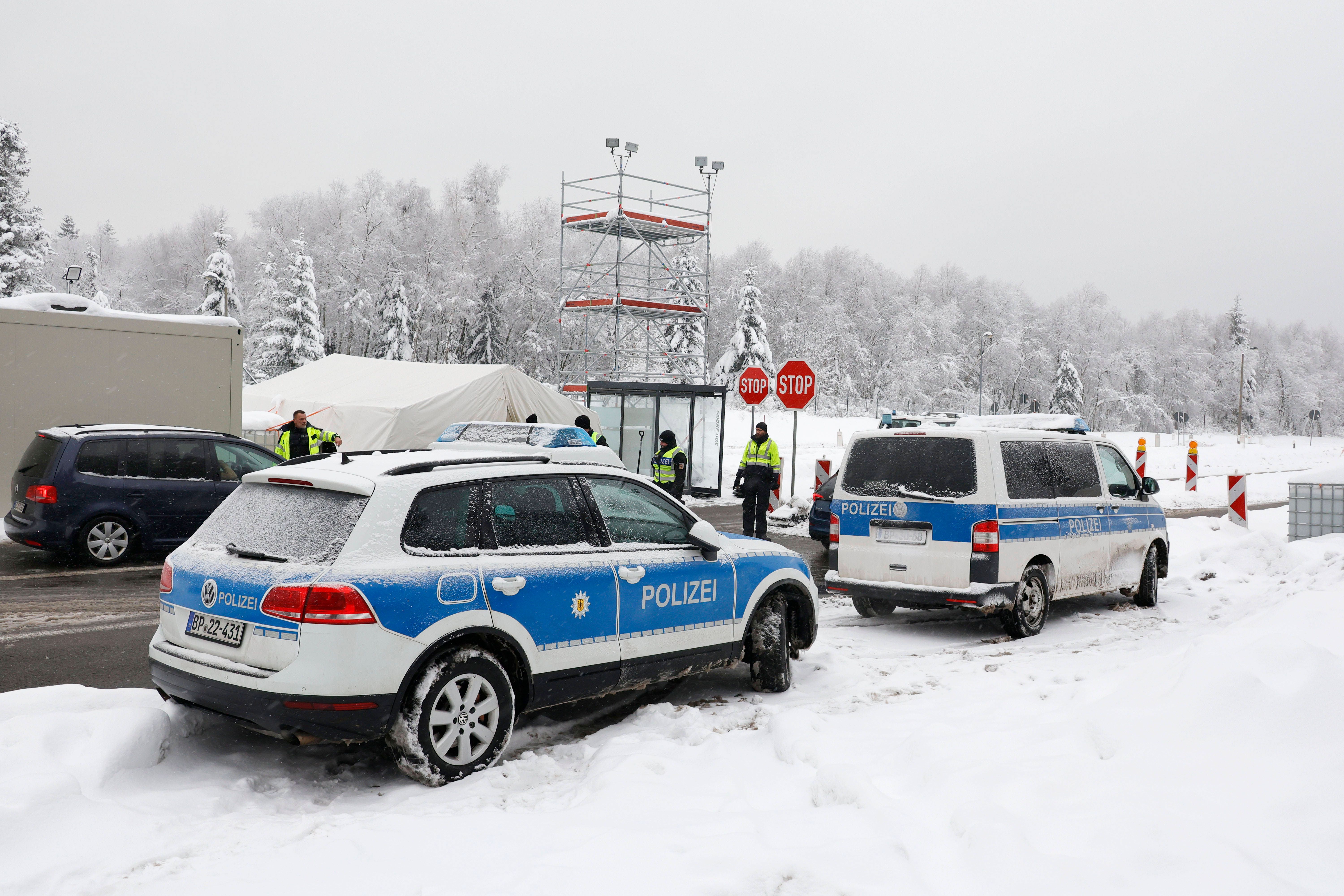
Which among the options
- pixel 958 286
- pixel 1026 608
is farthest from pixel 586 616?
pixel 958 286

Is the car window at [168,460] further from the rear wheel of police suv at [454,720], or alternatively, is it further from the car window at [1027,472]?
the car window at [1027,472]

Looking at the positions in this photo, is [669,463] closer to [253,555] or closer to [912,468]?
[912,468]

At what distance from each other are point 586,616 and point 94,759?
2.38 m

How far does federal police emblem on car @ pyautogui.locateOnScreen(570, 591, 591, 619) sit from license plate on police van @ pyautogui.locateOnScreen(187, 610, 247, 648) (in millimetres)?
1627

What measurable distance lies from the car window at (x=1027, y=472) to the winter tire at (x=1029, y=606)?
67 cm

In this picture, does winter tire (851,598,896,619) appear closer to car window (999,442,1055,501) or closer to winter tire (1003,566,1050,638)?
winter tire (1003,566,1050,638)

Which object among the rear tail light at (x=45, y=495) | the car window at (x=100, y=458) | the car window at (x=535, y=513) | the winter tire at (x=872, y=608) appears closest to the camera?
the car window at (x=535, y=513)

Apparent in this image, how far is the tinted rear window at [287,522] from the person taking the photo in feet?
15.4

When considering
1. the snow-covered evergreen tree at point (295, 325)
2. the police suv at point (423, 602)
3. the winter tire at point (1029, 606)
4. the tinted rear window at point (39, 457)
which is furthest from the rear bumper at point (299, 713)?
the snow-covered evergreen tree at point (295, 325)

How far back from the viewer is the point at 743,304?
7500 centimetres

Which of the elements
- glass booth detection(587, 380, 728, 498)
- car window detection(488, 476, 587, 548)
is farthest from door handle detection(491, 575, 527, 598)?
glass booth detection(587, 380, 728, 498)

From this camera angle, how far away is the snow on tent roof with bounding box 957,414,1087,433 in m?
10.2

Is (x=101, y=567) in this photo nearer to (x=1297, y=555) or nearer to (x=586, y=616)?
(x=586, y=616)

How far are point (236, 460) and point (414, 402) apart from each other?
11.8m
